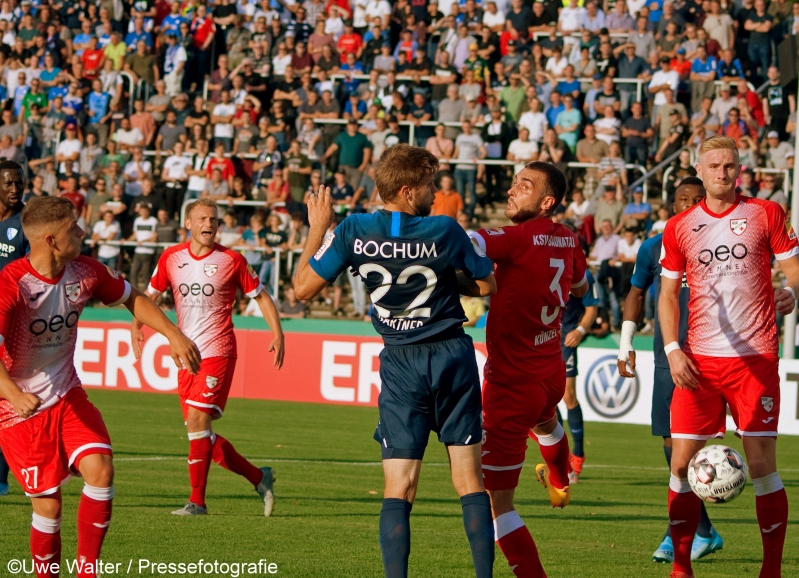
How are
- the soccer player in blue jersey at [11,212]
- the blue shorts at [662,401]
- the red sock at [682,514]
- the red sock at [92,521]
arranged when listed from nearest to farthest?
the red sock at [92,521], the red sock at [682,514], the blue shorts at [662,401], the soccer player in blue jersey at [11,212]

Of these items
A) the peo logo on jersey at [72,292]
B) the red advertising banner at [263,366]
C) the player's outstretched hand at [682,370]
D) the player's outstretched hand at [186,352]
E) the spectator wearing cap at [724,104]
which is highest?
the peo logo on jersey at [72,292]

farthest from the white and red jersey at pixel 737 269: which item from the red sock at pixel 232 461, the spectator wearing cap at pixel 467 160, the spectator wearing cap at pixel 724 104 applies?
the spectator wearing cap at pixel 467 160

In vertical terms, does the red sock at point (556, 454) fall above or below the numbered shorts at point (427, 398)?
below

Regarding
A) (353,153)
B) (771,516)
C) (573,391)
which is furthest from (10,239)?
(353,153)

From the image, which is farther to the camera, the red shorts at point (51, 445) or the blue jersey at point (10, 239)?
the blue jersey at point (10, 239)

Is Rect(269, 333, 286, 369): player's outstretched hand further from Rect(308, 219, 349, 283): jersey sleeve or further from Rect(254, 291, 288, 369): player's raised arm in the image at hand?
Rect(308, 219, 349, 283): jersey sleeve

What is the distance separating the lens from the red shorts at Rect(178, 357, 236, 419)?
32.0 feet

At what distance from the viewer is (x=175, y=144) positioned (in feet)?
86.3

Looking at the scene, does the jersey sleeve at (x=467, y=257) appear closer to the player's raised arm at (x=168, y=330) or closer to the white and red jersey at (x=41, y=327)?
the player's raised arm at (x=168, y=330)

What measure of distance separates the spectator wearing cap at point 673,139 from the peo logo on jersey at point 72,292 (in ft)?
59.3

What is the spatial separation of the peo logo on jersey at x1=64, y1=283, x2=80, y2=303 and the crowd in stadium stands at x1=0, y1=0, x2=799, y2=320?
1512cm

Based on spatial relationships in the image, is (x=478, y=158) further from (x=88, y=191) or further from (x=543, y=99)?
(x=88, y=191)

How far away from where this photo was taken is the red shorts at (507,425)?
22.0ft

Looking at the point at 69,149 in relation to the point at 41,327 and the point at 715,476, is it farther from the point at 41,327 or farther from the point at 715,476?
the point at 715,476
